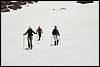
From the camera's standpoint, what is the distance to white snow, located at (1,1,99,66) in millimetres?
17672

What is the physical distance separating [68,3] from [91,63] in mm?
38248

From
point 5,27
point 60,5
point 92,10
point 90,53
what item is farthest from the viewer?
point 60,5

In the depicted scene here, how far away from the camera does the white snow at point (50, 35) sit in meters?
17.7

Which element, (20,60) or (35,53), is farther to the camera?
(35,53)

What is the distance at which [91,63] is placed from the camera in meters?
16.3

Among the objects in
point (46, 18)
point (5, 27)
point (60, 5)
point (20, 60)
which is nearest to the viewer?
point (20, 60)

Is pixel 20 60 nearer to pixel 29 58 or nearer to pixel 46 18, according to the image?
pixel 29 58

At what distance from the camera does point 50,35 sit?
29734 millimetres

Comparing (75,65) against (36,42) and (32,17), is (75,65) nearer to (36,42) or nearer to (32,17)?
(36,42)

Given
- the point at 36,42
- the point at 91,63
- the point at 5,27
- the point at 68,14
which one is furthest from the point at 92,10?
the point at 91,63

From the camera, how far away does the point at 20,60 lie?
1767 cm

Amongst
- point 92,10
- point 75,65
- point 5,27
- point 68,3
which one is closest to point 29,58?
point 75,65

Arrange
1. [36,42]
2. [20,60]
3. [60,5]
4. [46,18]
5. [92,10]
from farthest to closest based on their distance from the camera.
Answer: [60,5] → [92,10] → [46,18] → [36,42] → [20,60]

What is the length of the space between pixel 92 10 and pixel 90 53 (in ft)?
98.6
